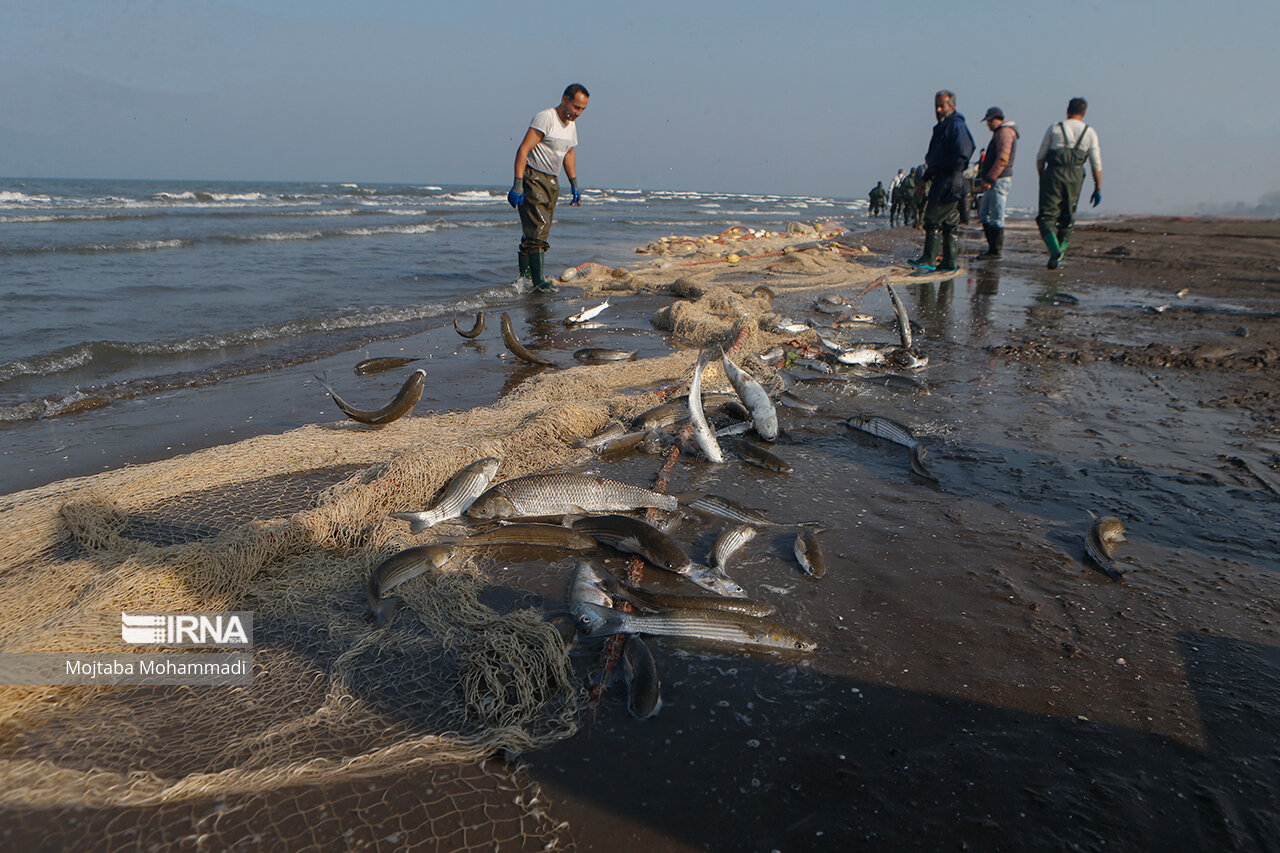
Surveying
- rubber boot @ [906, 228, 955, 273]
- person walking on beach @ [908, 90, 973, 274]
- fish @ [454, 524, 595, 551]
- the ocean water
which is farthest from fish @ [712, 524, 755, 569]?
rubber boot @ [906, 228, 955, 273]

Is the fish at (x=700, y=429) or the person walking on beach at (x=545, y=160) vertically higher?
the person walking on beach at (x=545, y=160)

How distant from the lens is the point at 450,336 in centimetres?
961

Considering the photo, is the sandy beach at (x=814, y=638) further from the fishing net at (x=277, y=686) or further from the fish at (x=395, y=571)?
the fish at (x=395, y=571)

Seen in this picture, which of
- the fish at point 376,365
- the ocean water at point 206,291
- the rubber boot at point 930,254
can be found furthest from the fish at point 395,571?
the rubber boot at point 930,254

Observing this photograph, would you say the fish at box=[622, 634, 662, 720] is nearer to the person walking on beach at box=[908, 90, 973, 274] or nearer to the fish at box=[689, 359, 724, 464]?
the fish at box=[689, 359, 724, 464]

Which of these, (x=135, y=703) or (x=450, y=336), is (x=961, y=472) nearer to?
(x=135, y=703)

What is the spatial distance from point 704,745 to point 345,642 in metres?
1.53

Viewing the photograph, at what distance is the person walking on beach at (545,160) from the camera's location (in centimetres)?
977

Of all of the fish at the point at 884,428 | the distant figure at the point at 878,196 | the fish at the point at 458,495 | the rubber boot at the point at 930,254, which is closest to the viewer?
the fish at the point at 458,495

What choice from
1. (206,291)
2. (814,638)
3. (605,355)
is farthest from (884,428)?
(206,291)

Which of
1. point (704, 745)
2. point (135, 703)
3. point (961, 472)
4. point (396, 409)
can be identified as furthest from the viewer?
point (396, 409)

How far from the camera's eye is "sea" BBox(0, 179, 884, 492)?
6883 mm

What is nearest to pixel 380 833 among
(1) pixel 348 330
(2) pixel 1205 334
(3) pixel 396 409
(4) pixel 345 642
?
(4) pixel 345 642

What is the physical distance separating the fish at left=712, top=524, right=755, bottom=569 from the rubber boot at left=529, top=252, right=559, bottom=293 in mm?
9128
